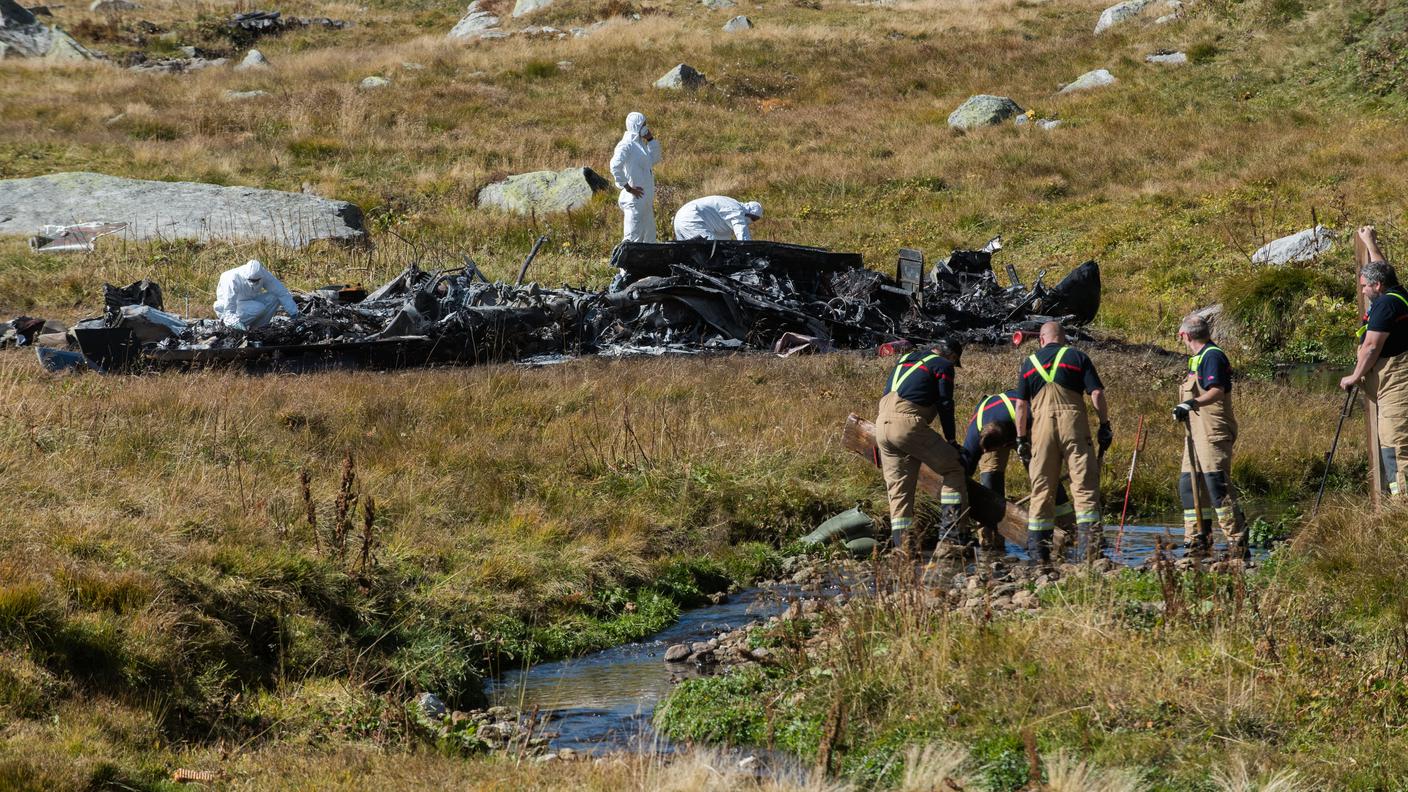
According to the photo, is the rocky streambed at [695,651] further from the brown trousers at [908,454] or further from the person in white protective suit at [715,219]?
the person in white protective suit at [715,219]

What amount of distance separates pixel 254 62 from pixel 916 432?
35.9 metres

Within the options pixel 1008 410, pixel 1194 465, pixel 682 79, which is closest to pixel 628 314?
pixel 1008 410

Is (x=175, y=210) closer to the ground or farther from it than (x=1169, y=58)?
closer to the ground

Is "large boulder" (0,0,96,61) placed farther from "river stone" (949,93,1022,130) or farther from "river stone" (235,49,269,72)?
"river stone" (949,93,1022,130)

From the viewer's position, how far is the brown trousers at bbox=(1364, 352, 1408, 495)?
940 cm

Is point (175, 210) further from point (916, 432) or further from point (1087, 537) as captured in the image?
point (1087, 537)

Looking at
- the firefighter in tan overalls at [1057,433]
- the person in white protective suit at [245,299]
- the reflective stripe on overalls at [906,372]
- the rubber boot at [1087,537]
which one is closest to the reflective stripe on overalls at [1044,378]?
the firefighter in tan overalls at [1057,433]

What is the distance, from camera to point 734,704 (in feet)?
23.1

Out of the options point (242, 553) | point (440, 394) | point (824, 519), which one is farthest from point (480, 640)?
point (440, 394)

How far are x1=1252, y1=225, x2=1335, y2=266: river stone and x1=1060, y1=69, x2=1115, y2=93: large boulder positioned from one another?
495 inches

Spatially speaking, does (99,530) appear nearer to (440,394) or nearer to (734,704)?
(734,704)

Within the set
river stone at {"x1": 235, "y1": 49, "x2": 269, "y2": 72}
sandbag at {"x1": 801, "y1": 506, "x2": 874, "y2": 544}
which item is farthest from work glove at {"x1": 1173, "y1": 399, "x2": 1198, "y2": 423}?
river stone at {"x1": 235, "y1": 49, "x2": 269, "y2": 72}

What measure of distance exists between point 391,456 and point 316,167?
63.8 ft

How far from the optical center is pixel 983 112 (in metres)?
31.2
